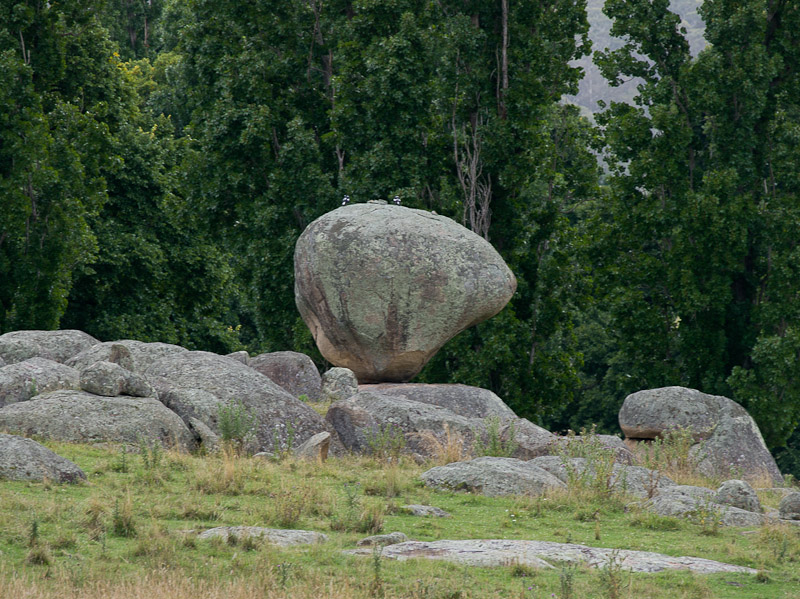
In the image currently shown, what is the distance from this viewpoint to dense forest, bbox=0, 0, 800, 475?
27.8 m

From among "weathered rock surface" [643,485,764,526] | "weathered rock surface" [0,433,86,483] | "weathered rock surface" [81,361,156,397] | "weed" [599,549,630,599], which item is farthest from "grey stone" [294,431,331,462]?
"weed" [599,549,630,599]

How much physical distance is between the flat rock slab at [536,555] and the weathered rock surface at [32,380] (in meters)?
8.94

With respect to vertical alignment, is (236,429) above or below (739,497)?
above

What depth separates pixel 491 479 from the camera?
45.2 ft

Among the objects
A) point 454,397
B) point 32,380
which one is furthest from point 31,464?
point 454,397

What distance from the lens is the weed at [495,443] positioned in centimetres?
1695

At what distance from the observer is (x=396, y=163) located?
29.2 metres

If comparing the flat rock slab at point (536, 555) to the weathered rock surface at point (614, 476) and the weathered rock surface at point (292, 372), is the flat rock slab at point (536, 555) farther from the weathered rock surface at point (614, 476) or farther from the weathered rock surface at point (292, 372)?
the weathered rock surface at point (292, 372)

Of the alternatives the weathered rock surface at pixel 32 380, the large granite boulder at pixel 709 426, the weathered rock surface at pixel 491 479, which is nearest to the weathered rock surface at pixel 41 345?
the weathered rock surface at pixel 32 380

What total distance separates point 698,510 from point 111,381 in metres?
9.12

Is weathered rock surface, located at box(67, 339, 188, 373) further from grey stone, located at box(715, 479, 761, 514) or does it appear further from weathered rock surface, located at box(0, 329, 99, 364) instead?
grey stone, located at box(715, 479, 761, 514)

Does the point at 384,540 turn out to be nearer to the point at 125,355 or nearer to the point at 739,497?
the point at 739,497

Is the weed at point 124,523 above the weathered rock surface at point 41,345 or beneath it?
above

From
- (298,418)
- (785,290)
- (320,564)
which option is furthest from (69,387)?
(785,290)
